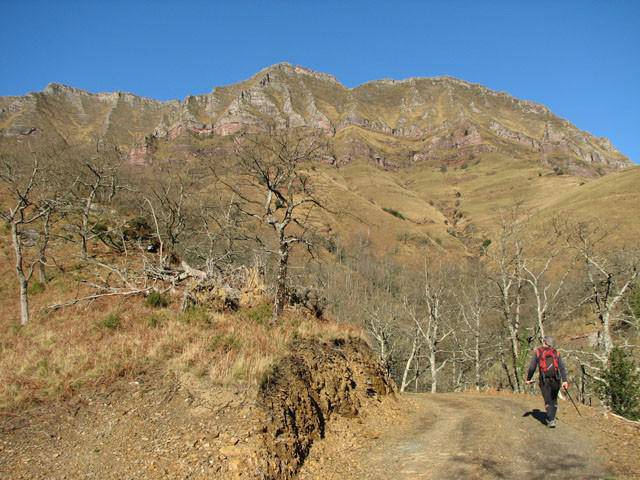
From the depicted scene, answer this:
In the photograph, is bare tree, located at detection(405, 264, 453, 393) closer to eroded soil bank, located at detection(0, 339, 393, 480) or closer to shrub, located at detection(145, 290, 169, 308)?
shrub, located at detection(145, 290, 169, 308)

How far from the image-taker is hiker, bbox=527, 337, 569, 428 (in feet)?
29.5

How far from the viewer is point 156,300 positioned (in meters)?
12.6

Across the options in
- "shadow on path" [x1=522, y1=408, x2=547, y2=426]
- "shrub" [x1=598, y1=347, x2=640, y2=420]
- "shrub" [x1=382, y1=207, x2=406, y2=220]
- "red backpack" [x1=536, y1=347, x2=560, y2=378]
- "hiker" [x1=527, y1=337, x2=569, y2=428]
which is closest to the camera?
"hiker" [x1=527, y1=337, x2=569, y2=428]

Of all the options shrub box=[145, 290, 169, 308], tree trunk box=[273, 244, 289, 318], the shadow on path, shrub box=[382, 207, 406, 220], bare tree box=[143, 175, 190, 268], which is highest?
shrub box=[382, 207, 406, 220]

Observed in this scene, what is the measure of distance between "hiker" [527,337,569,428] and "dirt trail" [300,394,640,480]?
46 cm

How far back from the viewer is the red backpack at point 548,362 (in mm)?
9094

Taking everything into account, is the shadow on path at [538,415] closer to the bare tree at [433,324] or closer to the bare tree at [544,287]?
the bare tree at [544,287]

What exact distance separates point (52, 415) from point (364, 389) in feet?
22.6

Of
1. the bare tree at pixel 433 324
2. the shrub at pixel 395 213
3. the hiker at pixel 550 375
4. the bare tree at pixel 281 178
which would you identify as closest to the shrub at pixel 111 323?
the bare tree at pixel 281 178

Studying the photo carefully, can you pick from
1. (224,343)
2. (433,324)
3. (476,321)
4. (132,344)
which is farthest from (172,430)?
(433,324)

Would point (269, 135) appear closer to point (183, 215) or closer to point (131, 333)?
point (131, 333)

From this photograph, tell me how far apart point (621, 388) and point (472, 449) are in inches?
513

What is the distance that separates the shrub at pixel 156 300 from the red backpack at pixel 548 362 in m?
10.7

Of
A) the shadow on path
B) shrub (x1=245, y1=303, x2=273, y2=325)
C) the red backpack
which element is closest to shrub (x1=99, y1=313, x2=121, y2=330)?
shrub (x1=245, y1=303, x2=273, y2=325)
